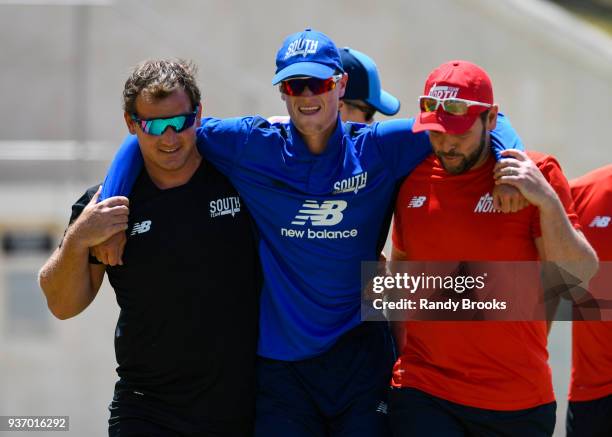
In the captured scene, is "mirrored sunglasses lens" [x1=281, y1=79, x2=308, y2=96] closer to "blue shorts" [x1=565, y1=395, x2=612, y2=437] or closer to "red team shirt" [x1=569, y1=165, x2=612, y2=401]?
"red team shirt" [x1=569, y1=165, x2=612, y2=401]

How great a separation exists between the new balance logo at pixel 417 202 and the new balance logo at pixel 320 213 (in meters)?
0.29

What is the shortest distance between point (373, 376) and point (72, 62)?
18.9 feet

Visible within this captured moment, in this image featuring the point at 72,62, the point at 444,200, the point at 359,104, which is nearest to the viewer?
the point at 444,200

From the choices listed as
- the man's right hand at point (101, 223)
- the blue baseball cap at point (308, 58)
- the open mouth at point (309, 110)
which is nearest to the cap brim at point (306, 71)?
the blue baseball cap at point (308, 58)

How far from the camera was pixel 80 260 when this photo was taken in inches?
166

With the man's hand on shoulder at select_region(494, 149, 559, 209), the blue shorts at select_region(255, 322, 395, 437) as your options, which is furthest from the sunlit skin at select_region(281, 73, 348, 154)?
the blue shorts at select_region(255, 322, 395, 437)

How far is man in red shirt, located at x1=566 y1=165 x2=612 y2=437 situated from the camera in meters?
5.01

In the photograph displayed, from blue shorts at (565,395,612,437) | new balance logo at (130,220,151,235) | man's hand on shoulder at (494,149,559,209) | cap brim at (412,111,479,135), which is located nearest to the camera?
man's hand on shoulder at (494,149,559,209)

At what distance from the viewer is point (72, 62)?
29.8 ft

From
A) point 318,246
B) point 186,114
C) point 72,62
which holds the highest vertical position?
point 72,62

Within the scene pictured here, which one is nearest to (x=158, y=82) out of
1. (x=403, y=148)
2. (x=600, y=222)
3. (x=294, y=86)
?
(x=294, y=86)

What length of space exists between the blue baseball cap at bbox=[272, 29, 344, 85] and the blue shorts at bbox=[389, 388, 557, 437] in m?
1.36

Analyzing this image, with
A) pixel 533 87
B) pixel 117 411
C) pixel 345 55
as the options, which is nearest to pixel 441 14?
pixel 533 87

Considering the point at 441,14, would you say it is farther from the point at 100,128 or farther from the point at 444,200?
the point at 444,200
